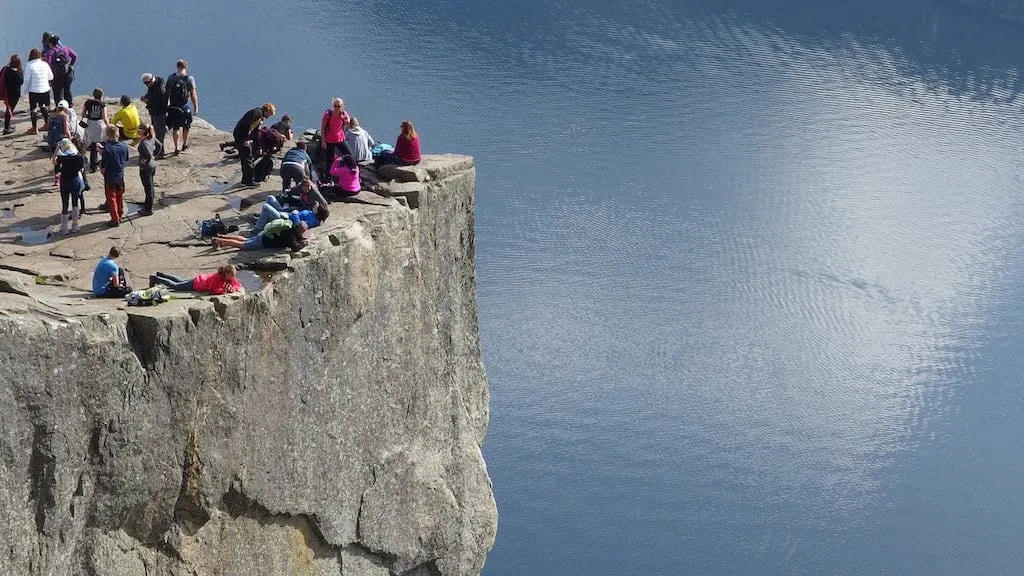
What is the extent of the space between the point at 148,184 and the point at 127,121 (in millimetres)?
2396

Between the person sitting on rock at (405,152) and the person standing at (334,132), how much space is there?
0.60 metres

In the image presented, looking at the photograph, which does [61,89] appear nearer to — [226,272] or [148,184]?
[148,184]

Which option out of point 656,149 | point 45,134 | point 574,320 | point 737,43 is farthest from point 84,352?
point 737,43

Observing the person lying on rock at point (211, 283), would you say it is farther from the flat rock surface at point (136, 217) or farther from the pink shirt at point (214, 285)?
the flat rock surface at point (136, 217)

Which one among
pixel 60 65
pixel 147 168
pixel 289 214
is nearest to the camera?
pixel 289 214

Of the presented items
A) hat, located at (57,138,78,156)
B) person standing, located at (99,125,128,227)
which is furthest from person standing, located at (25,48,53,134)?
person standing, located at (99,125,128,227)

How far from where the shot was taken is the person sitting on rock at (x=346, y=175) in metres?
22.3

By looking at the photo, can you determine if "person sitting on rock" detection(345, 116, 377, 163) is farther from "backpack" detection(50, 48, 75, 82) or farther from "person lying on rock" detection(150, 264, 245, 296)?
"backpack" detection(50, 48, 75, 82)

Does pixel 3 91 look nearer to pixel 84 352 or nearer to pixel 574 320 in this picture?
pixel 84 352

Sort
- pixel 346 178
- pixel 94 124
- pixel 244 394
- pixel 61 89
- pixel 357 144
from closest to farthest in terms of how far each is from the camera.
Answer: pixel 244 394
pixel 346 178
pixel 357 144
pixel 94 124
pixel 61 89

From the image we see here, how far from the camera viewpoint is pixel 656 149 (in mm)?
50500

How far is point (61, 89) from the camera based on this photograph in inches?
1067

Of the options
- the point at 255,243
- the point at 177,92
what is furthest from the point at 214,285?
the point at 177,92

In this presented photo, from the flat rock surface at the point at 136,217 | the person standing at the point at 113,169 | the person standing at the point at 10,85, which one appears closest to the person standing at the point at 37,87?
the person standing at the point at 10,85
